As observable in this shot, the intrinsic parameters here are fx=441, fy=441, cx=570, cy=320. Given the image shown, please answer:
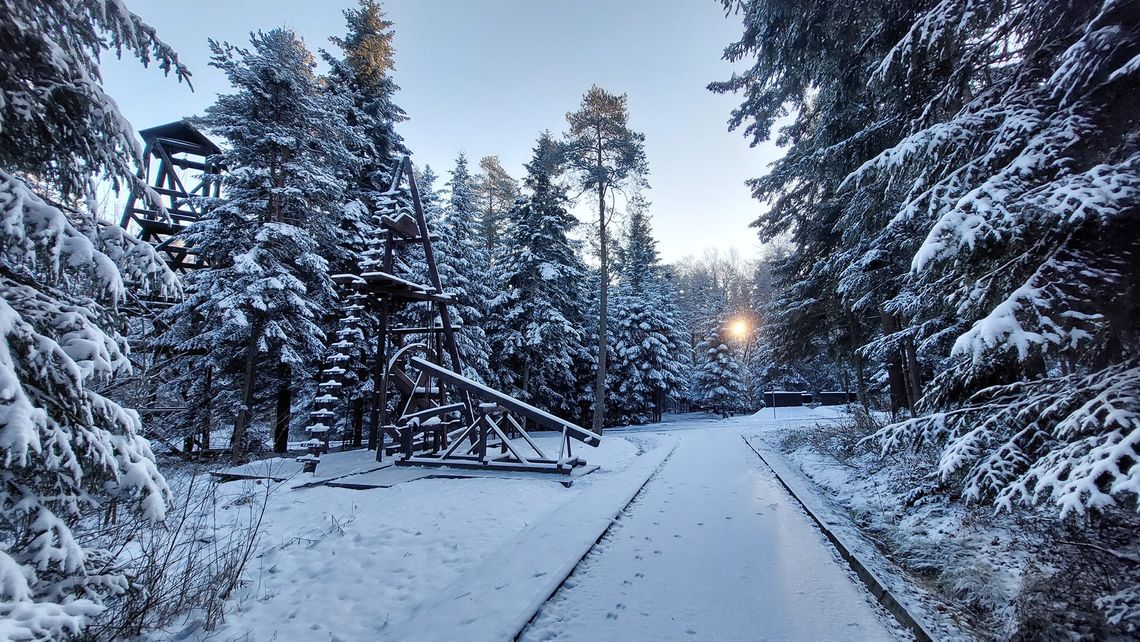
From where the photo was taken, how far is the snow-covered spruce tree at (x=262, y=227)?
37.8 ft

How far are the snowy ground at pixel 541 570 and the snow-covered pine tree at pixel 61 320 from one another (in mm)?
1315

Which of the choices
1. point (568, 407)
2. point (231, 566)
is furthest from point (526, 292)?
point (231, 566)

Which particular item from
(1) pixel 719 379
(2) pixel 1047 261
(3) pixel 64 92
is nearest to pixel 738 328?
(1) pixel 719 379

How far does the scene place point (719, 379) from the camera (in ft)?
106

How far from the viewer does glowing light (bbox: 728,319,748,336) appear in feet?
112

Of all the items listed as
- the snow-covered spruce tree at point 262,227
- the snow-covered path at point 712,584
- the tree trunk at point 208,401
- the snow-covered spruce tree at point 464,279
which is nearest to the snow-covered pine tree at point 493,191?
the snow-covered spruce tree at point 464,279

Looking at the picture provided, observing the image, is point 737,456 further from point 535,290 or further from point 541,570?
point 535,290

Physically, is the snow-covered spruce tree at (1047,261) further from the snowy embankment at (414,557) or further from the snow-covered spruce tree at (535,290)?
the snow-covered spruce tree at (535,290)

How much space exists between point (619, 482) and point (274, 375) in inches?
469

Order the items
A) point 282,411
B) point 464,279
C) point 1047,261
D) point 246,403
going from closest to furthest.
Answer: point 1047,261 → point 246,403 → point 282,411 → point 464,279

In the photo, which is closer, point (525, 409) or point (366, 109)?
point (525, 409)

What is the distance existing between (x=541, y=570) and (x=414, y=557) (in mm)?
1402

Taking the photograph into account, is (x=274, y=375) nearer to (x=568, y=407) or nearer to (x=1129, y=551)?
(x=568, y=407)

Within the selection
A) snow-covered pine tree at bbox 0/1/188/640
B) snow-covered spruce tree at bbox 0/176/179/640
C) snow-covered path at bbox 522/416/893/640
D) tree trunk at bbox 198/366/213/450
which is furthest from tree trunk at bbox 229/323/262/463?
snow-covered path at bbox 522/416/893/640
